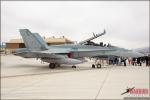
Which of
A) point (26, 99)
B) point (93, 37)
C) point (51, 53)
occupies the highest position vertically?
point (93, 37)

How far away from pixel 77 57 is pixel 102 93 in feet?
40.1

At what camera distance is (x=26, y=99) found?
6.28m

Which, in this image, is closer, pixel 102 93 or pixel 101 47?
pixel 102 93

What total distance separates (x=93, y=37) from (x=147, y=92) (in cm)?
1345

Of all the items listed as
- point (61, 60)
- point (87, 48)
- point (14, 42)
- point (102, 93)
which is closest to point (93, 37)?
point (87, 48)

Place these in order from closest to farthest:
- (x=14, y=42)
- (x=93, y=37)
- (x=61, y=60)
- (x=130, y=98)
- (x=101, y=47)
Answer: (x=130, y=98) → (x=61, y=60) → (x=101, y=47) → (x=93, y=37) → (x=14, y=42)

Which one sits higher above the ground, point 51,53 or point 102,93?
point 51,53

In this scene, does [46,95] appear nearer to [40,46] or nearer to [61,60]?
[61,60]

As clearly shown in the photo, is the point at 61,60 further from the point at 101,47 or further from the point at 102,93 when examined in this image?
the point at 102,93

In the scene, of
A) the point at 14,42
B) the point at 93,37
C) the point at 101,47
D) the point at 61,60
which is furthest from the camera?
the point at 14,42

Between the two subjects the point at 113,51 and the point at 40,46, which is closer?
the point at 113,51

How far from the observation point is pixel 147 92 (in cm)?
686

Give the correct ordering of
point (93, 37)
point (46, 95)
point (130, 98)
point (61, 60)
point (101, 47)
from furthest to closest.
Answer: point (93, 37) < point (101, 47) < point (61, 60) < point (46, 95) < point (130, 98)

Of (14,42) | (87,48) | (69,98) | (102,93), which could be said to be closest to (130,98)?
(102,93)
